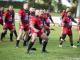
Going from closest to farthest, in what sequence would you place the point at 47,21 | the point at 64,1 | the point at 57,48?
the point at 57,48 → the point at 47,21 → the point at 64,1

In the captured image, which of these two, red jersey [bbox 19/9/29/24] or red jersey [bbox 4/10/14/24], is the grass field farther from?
red jersey [bbox 4/10/14/24]

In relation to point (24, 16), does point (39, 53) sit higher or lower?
lower

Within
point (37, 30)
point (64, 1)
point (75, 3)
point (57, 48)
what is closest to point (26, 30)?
point (57, 48)

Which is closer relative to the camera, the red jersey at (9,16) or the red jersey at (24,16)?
the red jersey at (24,16)

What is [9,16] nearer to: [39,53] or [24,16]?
[24,16]

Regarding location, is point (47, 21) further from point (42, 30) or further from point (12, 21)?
point (42, 30)

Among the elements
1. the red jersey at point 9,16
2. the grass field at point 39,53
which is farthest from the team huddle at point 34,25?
the grass field at point 39,53

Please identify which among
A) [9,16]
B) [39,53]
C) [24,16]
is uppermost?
[24,16]

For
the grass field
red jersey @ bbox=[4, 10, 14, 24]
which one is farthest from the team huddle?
the grass field

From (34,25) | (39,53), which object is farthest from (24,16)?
(39,53)

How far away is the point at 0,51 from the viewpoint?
20.1 m

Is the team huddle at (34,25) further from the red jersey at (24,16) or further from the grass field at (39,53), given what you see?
the grass field at (39,53)

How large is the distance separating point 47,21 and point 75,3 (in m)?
32.8

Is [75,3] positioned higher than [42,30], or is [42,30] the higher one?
[42,30]
